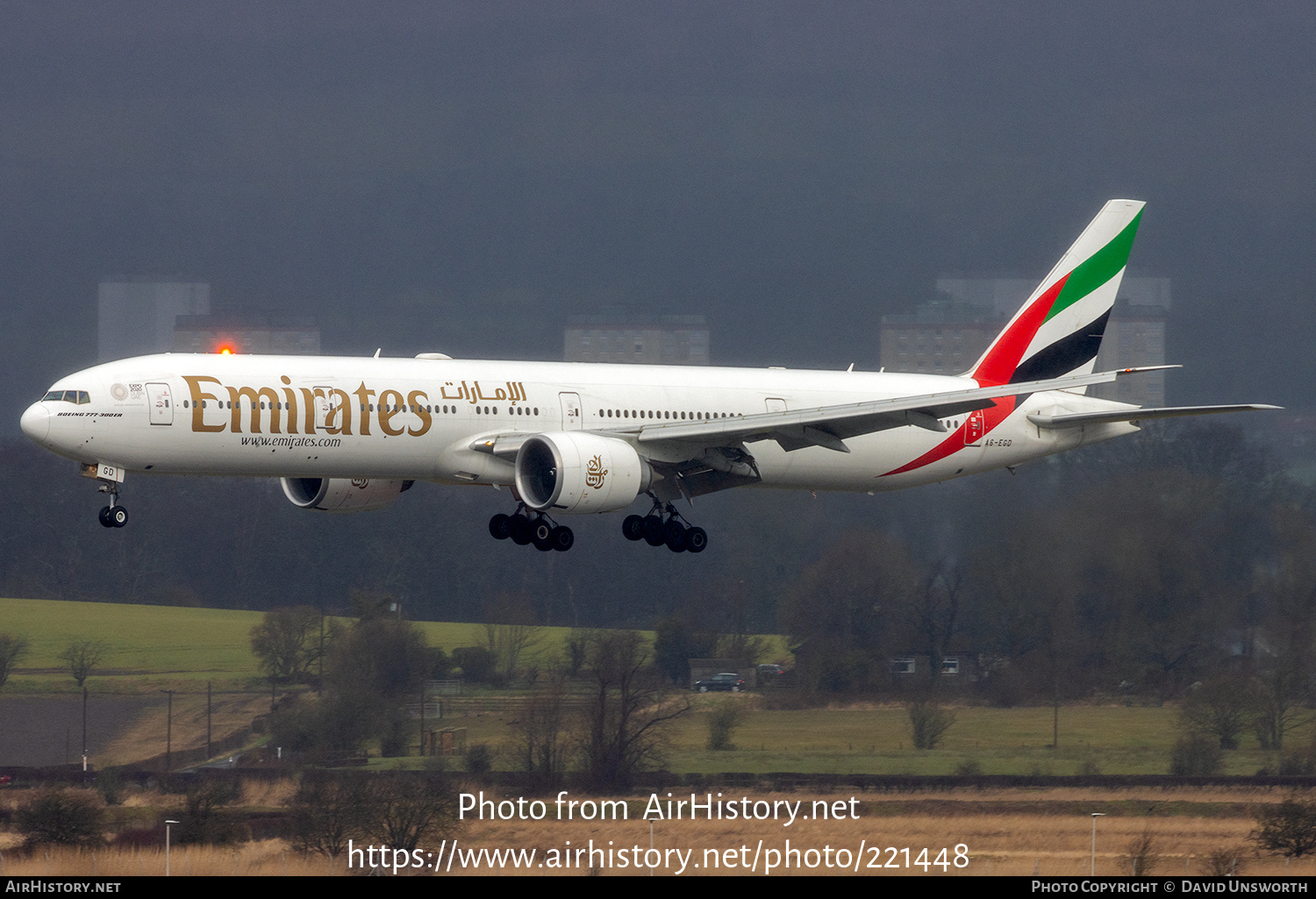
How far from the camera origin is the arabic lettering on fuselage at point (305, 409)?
3984cm

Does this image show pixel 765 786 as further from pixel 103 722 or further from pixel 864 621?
pixel 103 722

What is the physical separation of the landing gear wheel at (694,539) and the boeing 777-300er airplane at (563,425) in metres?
0.07

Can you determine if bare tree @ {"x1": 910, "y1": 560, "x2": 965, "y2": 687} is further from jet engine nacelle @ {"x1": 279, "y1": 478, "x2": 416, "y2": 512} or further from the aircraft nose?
the aircraft nose

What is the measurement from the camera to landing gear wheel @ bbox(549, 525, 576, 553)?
43656mm

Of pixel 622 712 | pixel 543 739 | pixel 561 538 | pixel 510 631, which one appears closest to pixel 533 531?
pixel 561 538

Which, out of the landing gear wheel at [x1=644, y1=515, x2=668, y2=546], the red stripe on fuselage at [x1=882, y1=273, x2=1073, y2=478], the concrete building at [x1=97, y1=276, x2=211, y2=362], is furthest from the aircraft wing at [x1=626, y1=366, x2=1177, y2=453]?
the concrete building at [x1=97, y1=276, x2=211, y2=362]

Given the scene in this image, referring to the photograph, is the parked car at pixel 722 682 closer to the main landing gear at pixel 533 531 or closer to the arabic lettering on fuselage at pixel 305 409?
the main landing gear at pixel 533 531

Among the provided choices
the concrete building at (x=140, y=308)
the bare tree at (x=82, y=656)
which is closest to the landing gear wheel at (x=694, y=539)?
the bare tree at (x=82, y=656)

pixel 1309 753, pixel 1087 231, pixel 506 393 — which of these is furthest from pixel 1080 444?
pixel 1309 753

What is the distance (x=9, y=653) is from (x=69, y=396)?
150ft

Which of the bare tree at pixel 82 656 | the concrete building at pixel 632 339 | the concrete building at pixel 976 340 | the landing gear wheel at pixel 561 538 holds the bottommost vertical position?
the bare tree at pixel 82 656

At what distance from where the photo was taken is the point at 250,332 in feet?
469

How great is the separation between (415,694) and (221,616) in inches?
815

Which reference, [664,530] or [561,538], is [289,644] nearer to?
[664,530]
